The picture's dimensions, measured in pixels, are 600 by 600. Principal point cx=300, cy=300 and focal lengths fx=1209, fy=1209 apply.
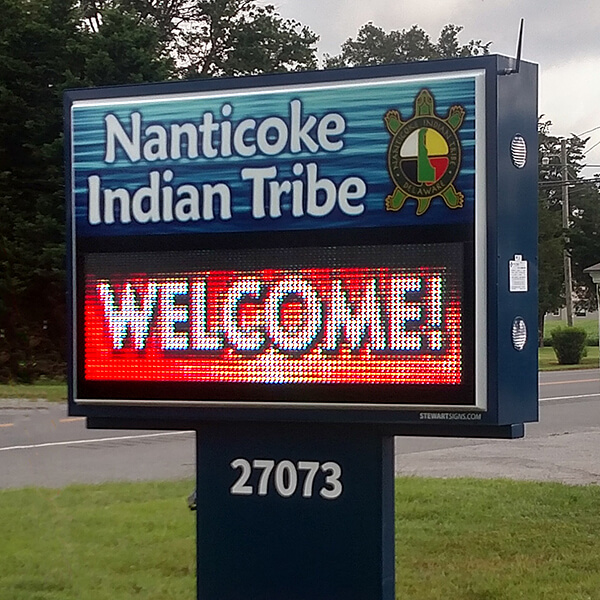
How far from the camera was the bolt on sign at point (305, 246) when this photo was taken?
461 cm

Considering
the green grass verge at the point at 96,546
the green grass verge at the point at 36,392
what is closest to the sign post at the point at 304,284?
the green grass verge at the point at 96,546

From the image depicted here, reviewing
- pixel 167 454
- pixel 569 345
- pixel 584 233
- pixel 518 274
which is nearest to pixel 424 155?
pixel 518 274

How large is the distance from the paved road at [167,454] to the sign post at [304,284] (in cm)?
648

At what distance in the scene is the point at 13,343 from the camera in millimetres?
26156

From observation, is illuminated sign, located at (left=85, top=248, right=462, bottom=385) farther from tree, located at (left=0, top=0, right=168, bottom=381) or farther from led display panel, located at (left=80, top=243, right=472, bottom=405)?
tree, located at (left=0, top=0, right=168, bottom=381)

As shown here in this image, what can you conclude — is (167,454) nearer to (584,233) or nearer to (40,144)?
(40,144)

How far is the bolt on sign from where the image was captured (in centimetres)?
461

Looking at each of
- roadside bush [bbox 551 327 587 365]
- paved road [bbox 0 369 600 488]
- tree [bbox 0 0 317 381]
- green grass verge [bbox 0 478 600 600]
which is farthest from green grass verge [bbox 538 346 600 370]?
green grass verge [bbox 0 478 600 600]

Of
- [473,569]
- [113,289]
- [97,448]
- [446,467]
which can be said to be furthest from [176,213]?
[97,448]

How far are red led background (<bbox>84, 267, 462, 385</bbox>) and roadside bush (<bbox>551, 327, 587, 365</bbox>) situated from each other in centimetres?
3637

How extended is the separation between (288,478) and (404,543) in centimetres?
303

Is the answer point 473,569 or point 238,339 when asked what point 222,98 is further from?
point 473,569

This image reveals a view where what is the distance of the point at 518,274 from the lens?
4742 mm

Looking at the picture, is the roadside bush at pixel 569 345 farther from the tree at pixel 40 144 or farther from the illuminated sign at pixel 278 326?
the illuminated sign at pixel 278 326
